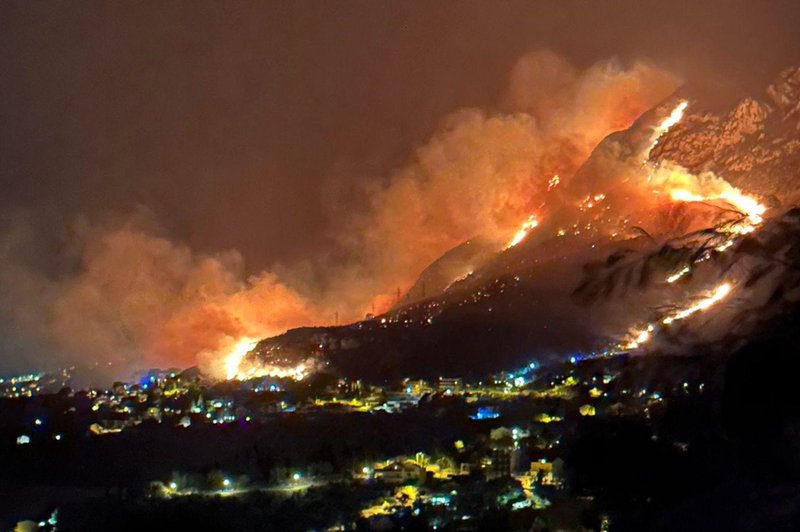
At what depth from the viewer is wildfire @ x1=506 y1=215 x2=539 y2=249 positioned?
57.9 metres

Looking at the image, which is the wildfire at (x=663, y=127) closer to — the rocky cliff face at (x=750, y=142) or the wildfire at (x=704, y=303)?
the rocky cliff face at (x=750, y=142)

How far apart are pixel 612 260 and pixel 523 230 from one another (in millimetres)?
9312

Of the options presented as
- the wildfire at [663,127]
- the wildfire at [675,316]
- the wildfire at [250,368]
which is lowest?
the wildfire at [675,316]

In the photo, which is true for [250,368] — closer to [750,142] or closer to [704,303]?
[704,303]

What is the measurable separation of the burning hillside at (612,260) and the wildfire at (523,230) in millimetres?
84

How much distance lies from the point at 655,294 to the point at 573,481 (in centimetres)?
2057

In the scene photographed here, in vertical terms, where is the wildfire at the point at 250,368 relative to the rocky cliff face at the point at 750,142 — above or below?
below

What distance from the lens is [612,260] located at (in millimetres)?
50094

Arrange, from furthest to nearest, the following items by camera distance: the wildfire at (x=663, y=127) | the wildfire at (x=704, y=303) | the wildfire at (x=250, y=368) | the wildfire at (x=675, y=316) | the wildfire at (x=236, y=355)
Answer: the wildfire at (x=663, y=127) < the wildfire at (x=236, y=355) < the wildfire at (x=250, y=368) < the wildfire at (x=675, y=316) < the wildfire at (x=704, y=303)

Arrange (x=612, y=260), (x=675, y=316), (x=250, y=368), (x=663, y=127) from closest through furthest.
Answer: (x=675, y=316) → (x=612, y=260) → (x=250, y=368) → (x=663, y=127)

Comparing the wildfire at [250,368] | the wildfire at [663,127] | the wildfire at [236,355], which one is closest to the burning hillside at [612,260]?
the wildfire at [663,127]

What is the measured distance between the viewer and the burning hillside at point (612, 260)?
1684 inches

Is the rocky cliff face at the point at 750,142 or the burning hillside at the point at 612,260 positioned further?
the rocky cliff face at the point at 750,142

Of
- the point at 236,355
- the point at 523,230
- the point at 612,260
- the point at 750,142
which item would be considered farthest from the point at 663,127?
the point at 236,355
